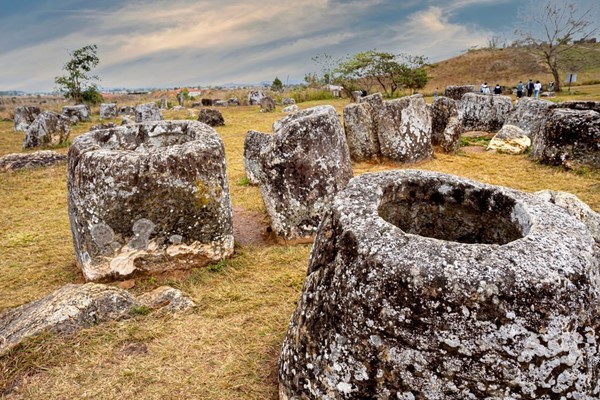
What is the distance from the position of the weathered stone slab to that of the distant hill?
32228 millimetres

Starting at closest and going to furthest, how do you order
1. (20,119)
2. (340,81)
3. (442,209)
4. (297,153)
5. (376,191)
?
(376,191) → (442,209) → (297,153) → (20,119) → (340,81)

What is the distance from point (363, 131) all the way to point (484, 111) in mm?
→ 7061

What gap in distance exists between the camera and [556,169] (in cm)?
1027

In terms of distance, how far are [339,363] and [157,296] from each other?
9.13ft

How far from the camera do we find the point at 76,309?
405cm

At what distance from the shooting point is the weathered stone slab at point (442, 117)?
41.8 ft

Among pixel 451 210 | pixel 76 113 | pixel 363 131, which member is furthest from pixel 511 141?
pixel 76 113

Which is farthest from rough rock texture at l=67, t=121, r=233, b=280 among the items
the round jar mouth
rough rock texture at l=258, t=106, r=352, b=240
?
the round jar mouth

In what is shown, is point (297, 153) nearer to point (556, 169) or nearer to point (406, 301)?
point (406, 301)

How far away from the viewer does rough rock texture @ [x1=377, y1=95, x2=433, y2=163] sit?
1131 cm

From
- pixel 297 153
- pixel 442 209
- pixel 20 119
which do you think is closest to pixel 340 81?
pixel 20 119

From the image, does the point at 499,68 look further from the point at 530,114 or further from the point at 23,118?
the point at 23,118

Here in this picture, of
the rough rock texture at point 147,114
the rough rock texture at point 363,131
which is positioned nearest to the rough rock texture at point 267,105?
the rough rock texture at point 147,114

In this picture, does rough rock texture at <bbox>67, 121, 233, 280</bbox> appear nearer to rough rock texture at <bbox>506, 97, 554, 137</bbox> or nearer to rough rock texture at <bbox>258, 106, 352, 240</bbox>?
rough rock texture at <bbox>258, 106, 352, 240</bbox>
